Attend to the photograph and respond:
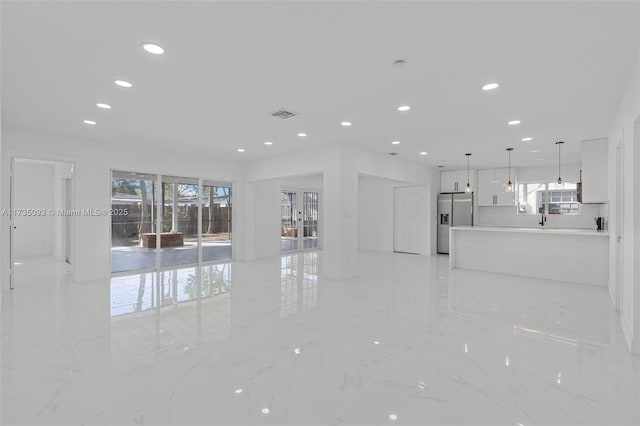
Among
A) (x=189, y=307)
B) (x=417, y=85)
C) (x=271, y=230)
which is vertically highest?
(x=417, y=85)

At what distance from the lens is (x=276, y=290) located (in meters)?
5.32

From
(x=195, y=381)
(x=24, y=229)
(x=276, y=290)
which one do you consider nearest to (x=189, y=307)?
(x=276, y=290)

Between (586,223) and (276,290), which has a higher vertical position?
(586,223)

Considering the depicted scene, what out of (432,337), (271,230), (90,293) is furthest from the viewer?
(271,230)

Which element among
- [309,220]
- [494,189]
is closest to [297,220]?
[309,220]

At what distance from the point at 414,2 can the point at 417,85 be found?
4.66 ft

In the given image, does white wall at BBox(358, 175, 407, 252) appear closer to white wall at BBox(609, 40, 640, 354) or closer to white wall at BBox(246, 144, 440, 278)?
white wall at BBox(246, 144, 440, 278)

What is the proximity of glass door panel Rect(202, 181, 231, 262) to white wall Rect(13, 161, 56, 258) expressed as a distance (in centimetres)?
431

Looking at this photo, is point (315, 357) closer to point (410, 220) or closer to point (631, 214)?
point (631, 214)

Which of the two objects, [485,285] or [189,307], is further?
[485,285]

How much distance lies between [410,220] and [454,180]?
5.79 ft

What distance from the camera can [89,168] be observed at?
20.0ft

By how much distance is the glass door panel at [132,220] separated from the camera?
6625 mm

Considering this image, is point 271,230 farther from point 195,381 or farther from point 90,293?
point 195,381
